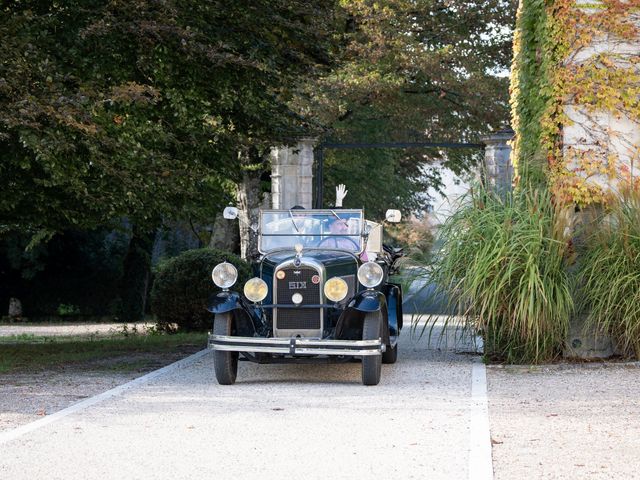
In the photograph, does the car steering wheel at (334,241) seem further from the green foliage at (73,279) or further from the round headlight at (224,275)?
the green foliage at (73,279)

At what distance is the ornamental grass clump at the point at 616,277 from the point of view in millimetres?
11656

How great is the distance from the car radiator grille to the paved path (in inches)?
22.5

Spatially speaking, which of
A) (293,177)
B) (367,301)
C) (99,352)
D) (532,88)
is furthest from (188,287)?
(367,301)

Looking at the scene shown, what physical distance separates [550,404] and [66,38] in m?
7.74

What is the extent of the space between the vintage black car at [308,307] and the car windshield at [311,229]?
1 cm

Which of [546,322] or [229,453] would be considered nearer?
[229,453]

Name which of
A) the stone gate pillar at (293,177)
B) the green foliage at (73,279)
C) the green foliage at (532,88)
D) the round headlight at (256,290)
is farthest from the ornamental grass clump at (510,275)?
the green foliage at (73,279)

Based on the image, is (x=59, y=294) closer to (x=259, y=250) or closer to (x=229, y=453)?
(x=259, y=250)

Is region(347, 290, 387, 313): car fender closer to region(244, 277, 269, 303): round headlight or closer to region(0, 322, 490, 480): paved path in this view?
region(0, 322, 490, 480): paved path

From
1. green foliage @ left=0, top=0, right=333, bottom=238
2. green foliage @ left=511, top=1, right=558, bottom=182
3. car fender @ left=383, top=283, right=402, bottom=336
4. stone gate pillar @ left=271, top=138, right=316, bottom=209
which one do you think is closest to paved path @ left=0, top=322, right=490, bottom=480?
car fender @ left=383, top=283, right=402, bottom=336

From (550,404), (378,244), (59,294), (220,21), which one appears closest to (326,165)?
(59,294)

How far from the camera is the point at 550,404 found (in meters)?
8.98

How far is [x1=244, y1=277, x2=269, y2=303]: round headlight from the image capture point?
36.4 feet

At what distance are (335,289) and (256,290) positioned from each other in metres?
0.81
